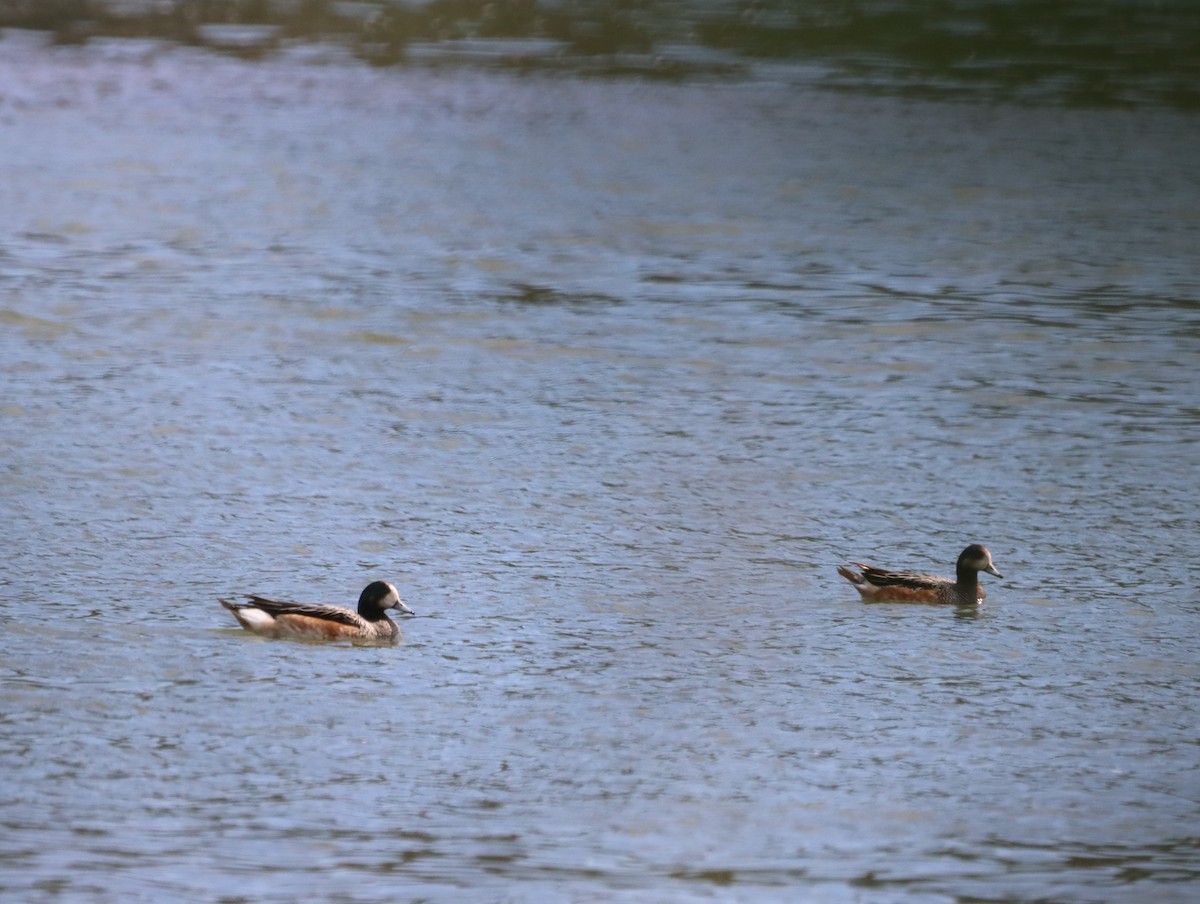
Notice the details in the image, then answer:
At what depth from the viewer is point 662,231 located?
721 inches

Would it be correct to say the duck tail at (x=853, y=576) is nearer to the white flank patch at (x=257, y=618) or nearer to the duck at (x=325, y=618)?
the duck at (x=325, y=618)

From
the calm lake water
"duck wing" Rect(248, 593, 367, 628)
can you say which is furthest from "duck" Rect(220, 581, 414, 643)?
the calm lake water

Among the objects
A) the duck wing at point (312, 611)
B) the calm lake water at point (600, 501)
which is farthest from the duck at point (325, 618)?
the calm lake water at point (600, 501)

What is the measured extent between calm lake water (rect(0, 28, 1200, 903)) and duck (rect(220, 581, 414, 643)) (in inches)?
4.8

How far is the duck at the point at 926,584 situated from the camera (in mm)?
9805

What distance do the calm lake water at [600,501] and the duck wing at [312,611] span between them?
0.17 meters

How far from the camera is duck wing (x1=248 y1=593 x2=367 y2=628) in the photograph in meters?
8.95

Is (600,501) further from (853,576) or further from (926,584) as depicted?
(926,584)

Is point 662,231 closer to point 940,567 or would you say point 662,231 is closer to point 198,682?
point 940,567

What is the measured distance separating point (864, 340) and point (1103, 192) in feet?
17.6

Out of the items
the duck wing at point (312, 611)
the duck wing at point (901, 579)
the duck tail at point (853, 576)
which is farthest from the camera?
the duck tail at point (853, 576)

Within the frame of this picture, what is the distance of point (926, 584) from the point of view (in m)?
9.83

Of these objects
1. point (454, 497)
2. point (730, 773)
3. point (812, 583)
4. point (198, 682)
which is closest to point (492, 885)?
point (730, 773)

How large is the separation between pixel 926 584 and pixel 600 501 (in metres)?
2.18
